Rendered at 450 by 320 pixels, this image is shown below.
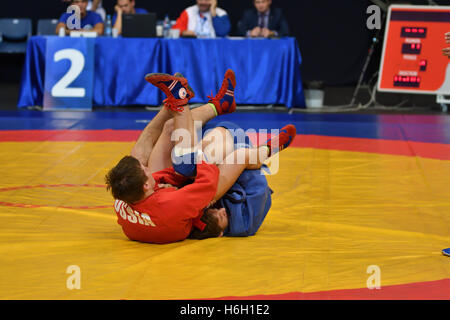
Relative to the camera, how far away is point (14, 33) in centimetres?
949

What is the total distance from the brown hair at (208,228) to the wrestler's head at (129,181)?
1.11 feet

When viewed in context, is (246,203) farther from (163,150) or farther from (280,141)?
(163,150)

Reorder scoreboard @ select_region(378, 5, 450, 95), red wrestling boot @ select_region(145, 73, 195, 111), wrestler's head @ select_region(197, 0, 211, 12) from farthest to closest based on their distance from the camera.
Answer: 1. wrestler's head @ select_region(197, 0, 211, 12)
2. scoreboard @ select_region(378, 5, 450, 95)
3. red wrestling boot @ select_region(145, 73, 195, 111)

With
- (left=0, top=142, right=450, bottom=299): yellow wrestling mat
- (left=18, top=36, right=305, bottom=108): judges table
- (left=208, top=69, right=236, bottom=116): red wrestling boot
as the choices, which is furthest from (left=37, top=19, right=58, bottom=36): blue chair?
(left=208, top=69, right=236, bottom=116): red wrestling boot

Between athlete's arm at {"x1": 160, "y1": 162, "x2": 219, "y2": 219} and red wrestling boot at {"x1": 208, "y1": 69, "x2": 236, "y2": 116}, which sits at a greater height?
red wrestling boot at {"x1": 208, "y1": 69, "x2": 236, "y2": 116}

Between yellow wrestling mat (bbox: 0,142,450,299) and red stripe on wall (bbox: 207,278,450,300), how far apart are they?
1.6 inches

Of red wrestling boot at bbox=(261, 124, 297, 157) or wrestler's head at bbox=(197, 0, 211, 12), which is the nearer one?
red wrestling boot at bbox=(261, 124, 297, 157)

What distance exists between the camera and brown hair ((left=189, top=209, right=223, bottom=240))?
2938 mm

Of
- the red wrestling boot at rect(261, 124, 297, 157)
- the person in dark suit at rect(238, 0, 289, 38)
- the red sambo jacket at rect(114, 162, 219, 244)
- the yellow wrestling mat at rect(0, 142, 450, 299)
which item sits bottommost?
the yellow wrestling mat at rect(0, 142, 450, 299)

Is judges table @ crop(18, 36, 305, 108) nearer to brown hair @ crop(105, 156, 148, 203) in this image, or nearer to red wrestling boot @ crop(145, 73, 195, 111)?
red wrestling boot @ crop(145, 73, 195, 111)

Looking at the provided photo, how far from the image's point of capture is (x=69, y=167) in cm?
448

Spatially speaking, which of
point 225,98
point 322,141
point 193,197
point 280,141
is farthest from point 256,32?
point 193,197

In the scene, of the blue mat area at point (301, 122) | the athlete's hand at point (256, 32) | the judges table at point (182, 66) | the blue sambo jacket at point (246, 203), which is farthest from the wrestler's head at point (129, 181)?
the athlete's hand at point (256, 32)

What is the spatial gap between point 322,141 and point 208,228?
2.73 m
